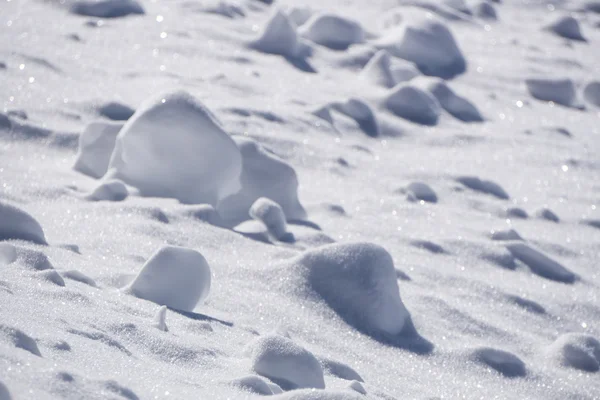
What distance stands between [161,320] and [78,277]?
8.4 inches

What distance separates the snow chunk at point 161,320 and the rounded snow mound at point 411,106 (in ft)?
6.50

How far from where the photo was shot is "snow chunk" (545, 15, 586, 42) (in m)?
4.86

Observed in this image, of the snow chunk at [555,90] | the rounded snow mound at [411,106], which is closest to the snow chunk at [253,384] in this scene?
the rounded snow mound at [411,106]

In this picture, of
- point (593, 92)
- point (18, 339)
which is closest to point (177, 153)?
point (18, 339)

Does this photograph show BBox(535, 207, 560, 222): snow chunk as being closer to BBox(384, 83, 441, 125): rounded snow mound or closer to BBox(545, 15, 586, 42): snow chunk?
BBox(384, 83, 441, 125): rounded snow mound

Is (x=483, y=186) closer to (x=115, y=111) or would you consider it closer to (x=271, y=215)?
(x=271, y=215)

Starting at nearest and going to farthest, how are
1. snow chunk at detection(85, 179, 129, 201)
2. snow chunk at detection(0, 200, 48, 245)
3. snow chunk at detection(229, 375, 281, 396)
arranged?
snow chunk at detection(229, 375, 281, 396) < snow chunk at detection(0, 200, 48, 245) < snow chunk at detection(85, 179, 129, 201)

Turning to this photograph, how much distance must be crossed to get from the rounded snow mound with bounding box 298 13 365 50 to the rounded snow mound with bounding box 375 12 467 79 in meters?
0.12

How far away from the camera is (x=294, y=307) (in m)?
1.82

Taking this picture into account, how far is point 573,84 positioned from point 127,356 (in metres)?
3.06

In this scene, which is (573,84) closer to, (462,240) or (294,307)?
(462,240)

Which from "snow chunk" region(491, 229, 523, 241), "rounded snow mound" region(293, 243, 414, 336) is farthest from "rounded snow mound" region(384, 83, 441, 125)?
"rounded snow mound" region(293, 243, 414, 336)

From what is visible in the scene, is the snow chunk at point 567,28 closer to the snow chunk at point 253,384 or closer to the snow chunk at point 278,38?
the snow chunk at point 278,38

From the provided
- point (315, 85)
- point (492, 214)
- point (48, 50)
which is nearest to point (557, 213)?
point (492, 214)
